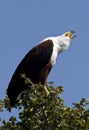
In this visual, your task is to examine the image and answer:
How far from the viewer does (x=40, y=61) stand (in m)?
12.1

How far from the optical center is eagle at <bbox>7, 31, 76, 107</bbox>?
11.1m

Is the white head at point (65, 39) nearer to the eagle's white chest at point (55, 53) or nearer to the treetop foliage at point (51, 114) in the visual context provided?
the eagle's white chest at point (55, 53)

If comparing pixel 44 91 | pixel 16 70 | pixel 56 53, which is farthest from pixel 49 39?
pixel 44 91

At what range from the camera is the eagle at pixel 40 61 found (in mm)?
11148

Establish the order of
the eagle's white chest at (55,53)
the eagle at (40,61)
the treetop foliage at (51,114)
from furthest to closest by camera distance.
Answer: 1. the eagle's white chest at (55,53)
2. the eagle at (40,61)
3. the treetop foliage at (51,114)

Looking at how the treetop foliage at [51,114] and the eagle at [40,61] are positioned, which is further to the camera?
the eagle at [40,61]

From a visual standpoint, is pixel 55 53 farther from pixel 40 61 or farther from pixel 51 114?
pixel 51 114

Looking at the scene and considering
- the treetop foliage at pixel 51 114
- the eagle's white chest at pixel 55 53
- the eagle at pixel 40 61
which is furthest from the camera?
the eagle's white chest at pixel 55 53

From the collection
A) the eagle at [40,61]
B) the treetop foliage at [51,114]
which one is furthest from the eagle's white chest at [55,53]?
the treetop foliage at [51,114]

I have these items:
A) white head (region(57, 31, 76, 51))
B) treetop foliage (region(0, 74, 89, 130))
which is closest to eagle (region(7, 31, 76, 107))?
white head (region(57, 31, 76, 51))

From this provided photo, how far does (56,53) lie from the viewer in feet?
39.8

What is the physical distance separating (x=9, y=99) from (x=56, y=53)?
215 centimetres

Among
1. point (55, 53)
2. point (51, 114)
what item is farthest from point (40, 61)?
point (51, 114)

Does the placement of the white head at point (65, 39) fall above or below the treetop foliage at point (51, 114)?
above
